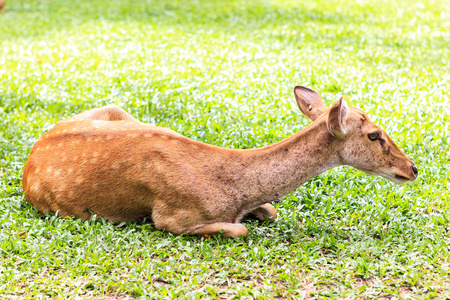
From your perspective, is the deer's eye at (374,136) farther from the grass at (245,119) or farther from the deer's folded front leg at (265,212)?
the deer's folded front leg at (265,212)

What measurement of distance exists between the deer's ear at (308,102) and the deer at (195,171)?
0.09 feet

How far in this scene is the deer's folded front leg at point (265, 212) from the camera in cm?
446

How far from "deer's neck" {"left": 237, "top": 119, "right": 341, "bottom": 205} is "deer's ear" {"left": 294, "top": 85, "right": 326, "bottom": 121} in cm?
39

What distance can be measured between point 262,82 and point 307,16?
5.30 meters

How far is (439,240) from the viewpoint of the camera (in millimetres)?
4145

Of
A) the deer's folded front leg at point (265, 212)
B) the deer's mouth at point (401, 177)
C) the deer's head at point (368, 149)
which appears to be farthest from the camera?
the deer's folded front leg at point (265, 212)

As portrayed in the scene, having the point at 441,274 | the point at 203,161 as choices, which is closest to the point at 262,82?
the point at 203,161

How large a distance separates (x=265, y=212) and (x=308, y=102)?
980 millimetres

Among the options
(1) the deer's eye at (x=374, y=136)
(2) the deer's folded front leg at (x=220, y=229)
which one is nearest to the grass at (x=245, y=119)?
(2) the deer's folded front leg at (x=220, y=229)

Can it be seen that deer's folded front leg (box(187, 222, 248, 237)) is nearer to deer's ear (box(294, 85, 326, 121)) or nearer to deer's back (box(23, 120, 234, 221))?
deer's back (box(23, 120, 234, 221))

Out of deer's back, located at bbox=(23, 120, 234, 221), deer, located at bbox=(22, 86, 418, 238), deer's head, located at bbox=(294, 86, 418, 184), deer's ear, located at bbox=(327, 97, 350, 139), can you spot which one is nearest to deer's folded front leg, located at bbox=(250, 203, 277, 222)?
deer, located at bbox=(22, 86, 418, 238)

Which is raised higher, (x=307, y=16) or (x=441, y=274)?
(x=307, y=16)

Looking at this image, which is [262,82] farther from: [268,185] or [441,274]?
[441,274]

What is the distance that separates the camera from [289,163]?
13.5 feet
